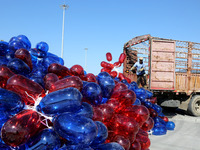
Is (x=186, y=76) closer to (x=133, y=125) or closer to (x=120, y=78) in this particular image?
(x=120, y=78)

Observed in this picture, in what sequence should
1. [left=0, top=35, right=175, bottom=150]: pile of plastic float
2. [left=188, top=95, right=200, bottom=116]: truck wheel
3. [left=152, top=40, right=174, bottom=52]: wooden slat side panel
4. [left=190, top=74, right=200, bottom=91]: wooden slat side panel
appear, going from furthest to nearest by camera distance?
[left=190, top=74, right=200, bottom=91]: wooden slat side panel
[left=188, top=95, right=200, bottom=116]: truck wheel
[left=152, top=40, right=174, bottom=52]: wooden slat side panel
[left=0, top=35, right=175, bottom=150]: pile of plastic float

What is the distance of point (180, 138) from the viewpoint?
4.55 meters

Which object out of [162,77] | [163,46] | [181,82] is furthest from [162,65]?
[181,82]

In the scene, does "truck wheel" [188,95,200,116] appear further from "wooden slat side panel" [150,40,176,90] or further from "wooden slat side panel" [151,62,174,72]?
"wooden slat side panel" [151,62,174,72]

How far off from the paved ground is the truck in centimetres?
115

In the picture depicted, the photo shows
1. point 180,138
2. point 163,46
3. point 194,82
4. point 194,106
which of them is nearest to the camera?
point 180,138

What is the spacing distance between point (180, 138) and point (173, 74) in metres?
3.07

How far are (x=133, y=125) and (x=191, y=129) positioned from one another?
3752 mm

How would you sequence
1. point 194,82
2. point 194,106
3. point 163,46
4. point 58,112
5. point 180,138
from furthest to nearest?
1. point 194,82
2. point 194,106
3. point 163,46
4. point 180,138
5. point 58,112

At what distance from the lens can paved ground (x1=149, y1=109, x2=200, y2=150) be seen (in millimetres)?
3903

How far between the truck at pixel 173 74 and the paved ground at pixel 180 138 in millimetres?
1148

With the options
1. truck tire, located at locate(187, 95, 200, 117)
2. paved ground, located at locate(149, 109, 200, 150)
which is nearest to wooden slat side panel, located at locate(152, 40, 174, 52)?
truck tire, located at locate(187, 95, 200, 117)

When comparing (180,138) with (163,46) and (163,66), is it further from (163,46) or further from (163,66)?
(163,46)

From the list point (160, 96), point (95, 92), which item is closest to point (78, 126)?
point (95, 92)
